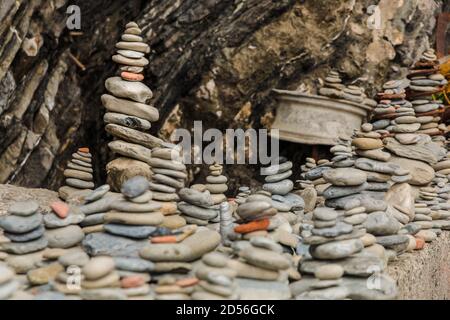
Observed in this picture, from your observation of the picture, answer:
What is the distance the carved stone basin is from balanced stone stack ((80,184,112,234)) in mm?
3907

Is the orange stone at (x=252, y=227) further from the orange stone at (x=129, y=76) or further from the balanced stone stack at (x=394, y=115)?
the balanced stone stack at (x=394, y=115)

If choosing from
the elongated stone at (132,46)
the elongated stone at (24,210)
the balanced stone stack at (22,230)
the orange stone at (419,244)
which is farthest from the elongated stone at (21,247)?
the orange stone at (419,244)

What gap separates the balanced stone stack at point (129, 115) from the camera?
5203 mm

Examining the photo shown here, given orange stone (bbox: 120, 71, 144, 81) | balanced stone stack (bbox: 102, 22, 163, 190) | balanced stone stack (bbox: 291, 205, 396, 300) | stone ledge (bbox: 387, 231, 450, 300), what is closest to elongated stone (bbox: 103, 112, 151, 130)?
balanced stone stack (bbox: 102, 22, 163, 190)

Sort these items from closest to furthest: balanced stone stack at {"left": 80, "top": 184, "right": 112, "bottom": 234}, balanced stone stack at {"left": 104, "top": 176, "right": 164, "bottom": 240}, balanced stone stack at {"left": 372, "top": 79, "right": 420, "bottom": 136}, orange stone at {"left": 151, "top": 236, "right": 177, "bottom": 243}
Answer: orange stone at {"left": 151, "top": 236, "right": 177, "bottom": 243} → balanced stone stack at {"left": 104, "top": 176, "right": 164, "bottom": 240} → balanced stone stack at {"left": 80, "top": 184, "right": 112, "bottom": 234} → balanced stone stack at {"left": 372, "top": 79, "right": 420, "bottom": 136}

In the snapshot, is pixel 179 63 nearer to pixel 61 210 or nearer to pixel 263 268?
pixel 61 210

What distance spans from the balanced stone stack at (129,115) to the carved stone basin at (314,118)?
2.74m

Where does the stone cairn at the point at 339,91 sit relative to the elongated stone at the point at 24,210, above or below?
above

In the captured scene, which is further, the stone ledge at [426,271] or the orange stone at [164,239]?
the stone ledge at [426,271]

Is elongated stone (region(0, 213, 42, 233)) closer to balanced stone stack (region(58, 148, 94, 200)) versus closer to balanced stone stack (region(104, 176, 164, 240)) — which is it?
balanced stone stack (region(104, 176, 164, 240))

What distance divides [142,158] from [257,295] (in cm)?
246

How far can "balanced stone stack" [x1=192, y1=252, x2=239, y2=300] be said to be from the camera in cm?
294

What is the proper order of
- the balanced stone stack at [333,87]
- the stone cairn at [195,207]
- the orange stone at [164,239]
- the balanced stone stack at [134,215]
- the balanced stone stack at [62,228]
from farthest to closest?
the balanced stone stack at [333,87] < the stone cairn at [195,207] < the balanced stone stack at [62,228] < the balanced stone stack at [134,215] < the orange stone at [164,239]

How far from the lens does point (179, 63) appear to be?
7242mm
